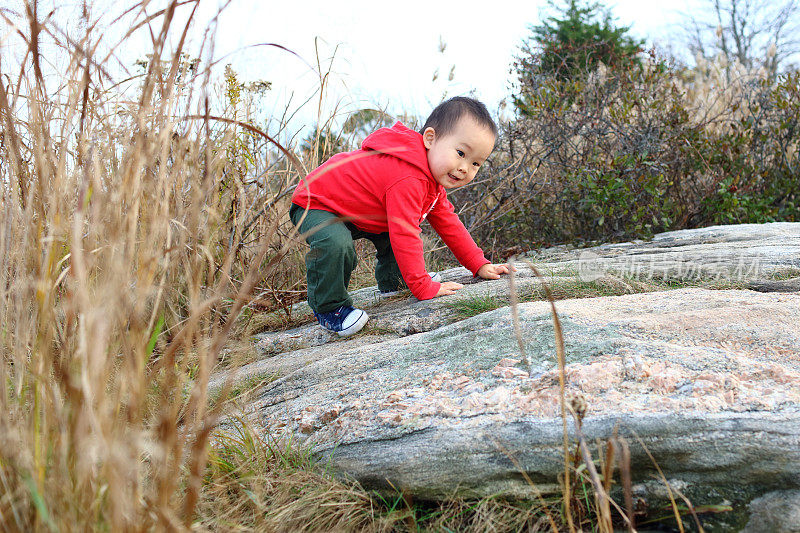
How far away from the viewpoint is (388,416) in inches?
58.9

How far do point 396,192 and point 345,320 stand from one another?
0.60 metres

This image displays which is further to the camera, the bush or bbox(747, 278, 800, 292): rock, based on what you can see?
the bush

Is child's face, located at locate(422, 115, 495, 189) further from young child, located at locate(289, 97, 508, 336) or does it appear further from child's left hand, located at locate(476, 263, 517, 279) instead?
child's left hand, located at locate(476, 263, 517, 279)

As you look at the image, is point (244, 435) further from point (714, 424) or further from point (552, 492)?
point (714, 424)

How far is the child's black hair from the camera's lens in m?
2.59

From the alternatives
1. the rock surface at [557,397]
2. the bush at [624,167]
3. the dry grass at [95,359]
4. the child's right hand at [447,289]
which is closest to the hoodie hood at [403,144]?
the child's right hand at [447,289]

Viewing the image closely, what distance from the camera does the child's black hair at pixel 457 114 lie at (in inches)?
102

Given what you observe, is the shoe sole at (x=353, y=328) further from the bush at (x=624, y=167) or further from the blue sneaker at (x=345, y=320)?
the bush at (x=624, y=167)

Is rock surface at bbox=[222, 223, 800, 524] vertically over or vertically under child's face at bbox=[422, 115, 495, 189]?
under

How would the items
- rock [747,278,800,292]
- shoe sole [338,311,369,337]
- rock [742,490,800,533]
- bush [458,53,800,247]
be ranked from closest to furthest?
rock [742,490,800,533] < rock [747,278,800,292] < shoe sole [338,311,369,337] < bush [458,53,800,247]

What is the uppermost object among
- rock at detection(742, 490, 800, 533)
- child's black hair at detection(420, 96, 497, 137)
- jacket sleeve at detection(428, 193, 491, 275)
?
child's black hair at detection(420, 96, 497, 137)

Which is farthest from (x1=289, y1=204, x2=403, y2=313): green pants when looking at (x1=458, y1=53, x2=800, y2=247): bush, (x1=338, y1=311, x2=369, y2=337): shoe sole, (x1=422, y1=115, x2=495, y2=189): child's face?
(x1=458, y1=53, x2=800, y2=247): bush

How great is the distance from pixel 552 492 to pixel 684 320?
0.77 meters

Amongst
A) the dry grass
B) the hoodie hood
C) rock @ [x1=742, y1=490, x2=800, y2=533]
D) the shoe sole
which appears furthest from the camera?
the hoodie hood
